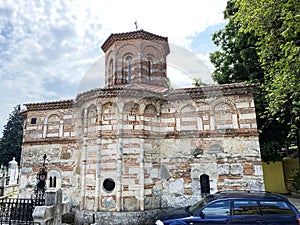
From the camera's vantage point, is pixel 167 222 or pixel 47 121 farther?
pixel 47 121

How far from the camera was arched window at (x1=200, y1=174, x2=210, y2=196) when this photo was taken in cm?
945

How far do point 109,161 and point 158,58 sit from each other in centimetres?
714

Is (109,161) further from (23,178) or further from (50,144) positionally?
(23,178)

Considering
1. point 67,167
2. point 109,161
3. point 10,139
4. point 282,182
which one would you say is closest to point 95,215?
point 109,161

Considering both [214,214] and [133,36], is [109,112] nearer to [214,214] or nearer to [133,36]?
[133,36]

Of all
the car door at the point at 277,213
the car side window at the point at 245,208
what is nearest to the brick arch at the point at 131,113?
the car side window at the point at 245,208

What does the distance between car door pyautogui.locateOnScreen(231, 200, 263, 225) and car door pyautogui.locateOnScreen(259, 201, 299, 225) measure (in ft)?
0.51

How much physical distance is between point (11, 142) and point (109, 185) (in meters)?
28.0

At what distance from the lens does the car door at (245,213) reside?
5633 millimetres

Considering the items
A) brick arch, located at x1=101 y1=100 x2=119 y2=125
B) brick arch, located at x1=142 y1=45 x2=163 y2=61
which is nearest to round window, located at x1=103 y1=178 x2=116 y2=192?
brick arch, located at x1=101 y1=100 x2=119 y2=125

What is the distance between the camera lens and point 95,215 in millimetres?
8758

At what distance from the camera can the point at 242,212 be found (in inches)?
228

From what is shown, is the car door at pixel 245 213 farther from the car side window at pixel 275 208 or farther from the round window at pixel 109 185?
the round window at pixel 109 185

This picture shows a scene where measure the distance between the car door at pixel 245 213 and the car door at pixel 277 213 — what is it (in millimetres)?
156
